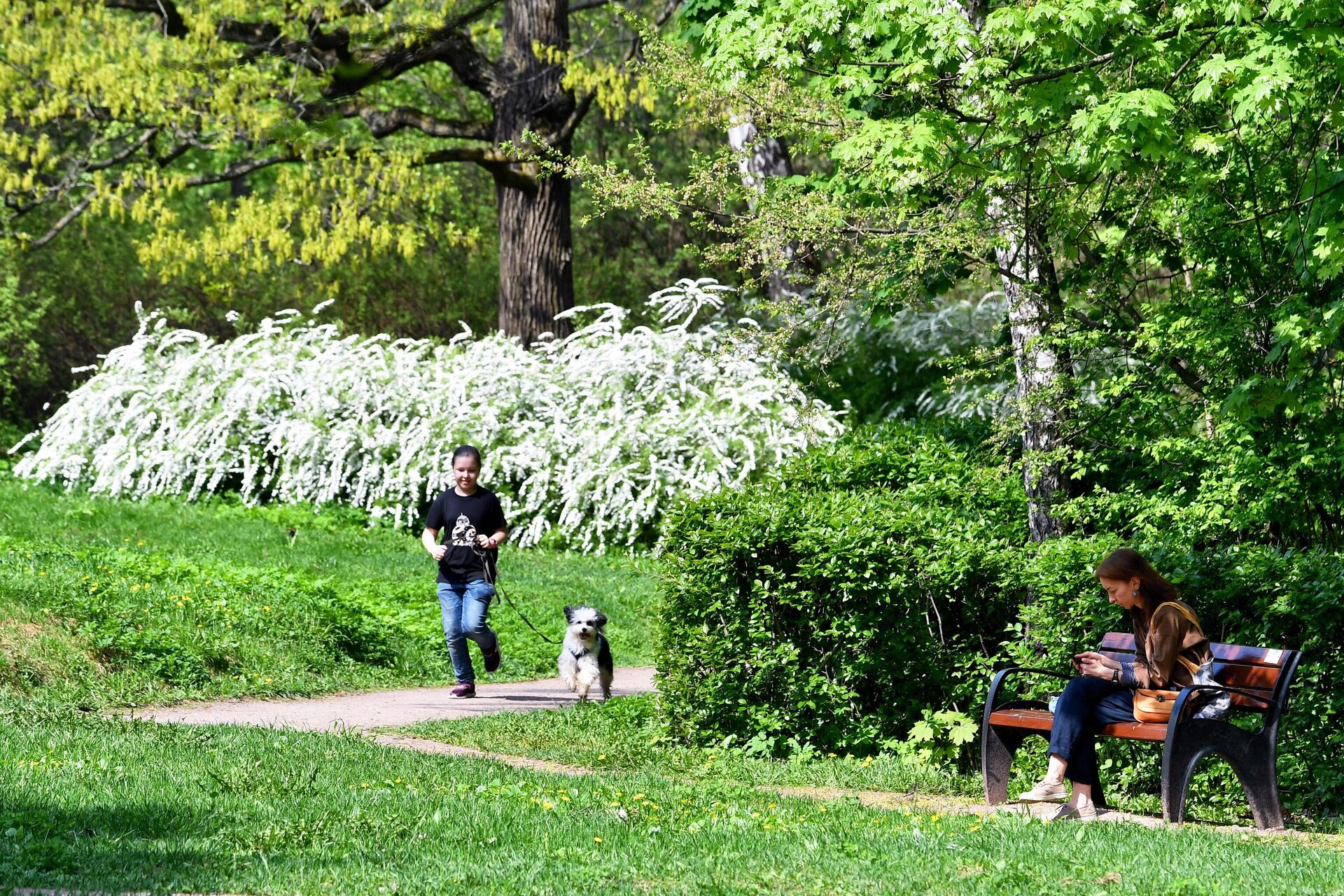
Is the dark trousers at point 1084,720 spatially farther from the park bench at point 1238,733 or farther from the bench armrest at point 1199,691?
the bench armrest at point 1199,691

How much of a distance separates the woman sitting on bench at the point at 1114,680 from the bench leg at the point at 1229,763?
291mm

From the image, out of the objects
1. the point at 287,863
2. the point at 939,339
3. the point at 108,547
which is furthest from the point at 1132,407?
the point at 939,339

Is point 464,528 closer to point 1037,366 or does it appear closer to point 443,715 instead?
point 443,715

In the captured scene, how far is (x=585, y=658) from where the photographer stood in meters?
10.8

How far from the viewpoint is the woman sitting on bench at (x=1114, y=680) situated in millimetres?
7070

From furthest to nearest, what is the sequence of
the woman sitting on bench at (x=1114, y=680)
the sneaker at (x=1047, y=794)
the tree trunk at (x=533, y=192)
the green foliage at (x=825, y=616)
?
the tree trunk at (x=533, y=192) → the green foliage at (x=825, y=616) → the sneaker at (x=1047, y=794) → the woman sitting on bench at (x=1114, y=680)

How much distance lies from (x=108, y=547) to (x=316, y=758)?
773 cm

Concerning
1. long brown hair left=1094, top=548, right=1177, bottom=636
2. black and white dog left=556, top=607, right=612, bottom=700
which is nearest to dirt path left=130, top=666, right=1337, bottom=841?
black and white dog left=556, top=607, right=612, bottom=700

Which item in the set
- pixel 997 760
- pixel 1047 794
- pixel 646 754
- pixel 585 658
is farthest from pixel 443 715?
pixel 1047 794

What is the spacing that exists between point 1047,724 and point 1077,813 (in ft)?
1.51

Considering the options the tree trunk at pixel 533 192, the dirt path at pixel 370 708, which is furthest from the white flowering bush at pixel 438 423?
the dirt path at pixel 370 708

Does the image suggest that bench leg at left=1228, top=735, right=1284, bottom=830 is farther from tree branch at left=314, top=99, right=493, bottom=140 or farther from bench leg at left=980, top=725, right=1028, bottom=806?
tree branch at left=314, top=99, right=493, bottom=140

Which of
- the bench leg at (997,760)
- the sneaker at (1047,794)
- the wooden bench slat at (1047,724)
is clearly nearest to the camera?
the wooden bench slat at (1047,724)

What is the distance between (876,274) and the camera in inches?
381
